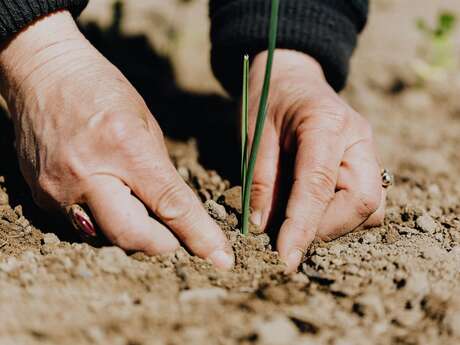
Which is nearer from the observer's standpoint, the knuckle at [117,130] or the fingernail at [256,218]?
the knuckle at [117,130]

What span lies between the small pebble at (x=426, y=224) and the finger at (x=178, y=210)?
1.94 ft

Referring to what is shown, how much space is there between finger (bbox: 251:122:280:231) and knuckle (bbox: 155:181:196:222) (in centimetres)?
28

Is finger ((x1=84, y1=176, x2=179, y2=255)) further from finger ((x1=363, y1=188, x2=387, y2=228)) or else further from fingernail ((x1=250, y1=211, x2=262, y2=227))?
finger ((x1=363, y1=188, x2=387, y2=228))

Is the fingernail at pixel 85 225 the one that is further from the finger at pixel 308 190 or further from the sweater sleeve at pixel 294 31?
the sweater sleeve at pixel 294 31

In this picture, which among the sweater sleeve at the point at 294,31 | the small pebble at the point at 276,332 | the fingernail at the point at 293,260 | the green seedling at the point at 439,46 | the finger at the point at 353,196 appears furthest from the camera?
the green seedling at the point at 439,46

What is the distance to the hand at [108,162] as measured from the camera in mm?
1139

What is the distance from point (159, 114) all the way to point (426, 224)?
1315mm

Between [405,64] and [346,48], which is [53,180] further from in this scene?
[405,64]

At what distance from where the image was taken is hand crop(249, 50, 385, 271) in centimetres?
127

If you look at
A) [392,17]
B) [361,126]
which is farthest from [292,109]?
[392,17]

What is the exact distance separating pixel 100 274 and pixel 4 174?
718mm

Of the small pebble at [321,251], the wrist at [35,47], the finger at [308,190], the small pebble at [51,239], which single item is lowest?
the small pebble at [321,251]

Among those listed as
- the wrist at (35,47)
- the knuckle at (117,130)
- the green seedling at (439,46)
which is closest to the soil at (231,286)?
the knuckle at (117,130)

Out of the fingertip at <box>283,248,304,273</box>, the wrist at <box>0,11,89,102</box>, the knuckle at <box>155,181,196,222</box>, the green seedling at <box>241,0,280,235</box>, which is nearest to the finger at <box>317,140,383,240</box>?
the fingertip at <box>283,248,304,273</box>
